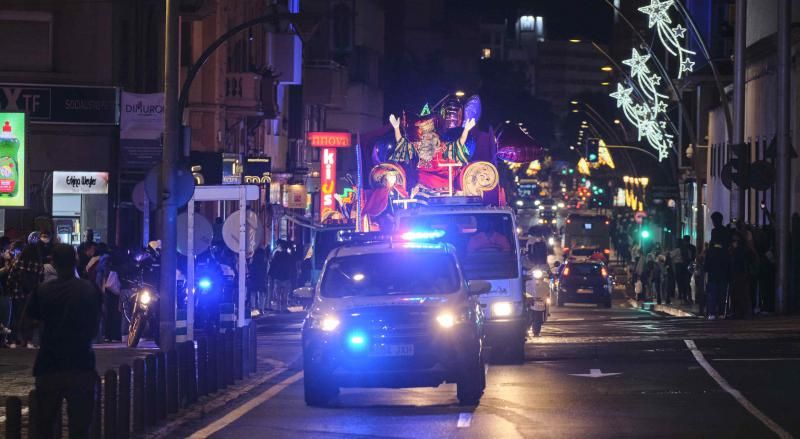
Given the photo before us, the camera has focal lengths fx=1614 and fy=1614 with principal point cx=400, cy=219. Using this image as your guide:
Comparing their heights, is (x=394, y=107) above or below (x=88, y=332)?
above

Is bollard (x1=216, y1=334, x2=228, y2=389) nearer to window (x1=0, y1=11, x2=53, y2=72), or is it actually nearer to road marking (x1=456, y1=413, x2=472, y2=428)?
road marking (x1=456, y1=413, x2=472, y2=428)

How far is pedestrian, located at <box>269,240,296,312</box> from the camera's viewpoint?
4538cm

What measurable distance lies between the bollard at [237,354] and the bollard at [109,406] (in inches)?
254

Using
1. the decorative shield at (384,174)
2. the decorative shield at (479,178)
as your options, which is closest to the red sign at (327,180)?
the decorative shield at (384,174)

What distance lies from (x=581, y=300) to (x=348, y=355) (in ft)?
118

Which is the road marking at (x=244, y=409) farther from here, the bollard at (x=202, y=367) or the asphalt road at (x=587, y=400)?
the bollard at (x=202, y=367)

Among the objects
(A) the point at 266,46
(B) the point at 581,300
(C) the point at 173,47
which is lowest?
(B) the point at 581,300

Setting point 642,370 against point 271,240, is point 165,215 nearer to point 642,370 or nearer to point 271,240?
point 642,370

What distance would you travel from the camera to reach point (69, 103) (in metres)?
39.5

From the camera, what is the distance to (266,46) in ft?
205

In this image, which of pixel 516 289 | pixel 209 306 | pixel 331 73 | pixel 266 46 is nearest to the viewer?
pixel 516 289

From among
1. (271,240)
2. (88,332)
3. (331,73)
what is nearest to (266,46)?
(271,240)

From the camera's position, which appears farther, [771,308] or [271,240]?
[271,240]

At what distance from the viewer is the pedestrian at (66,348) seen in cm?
1170
